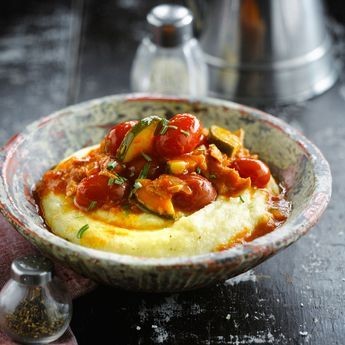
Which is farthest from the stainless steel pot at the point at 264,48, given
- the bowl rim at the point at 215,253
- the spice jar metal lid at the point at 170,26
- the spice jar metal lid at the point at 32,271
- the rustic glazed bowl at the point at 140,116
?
the spice jar metal lid at the point at 32,271

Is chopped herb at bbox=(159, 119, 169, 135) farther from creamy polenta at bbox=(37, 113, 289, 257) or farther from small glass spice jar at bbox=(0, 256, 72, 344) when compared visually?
small glass spice jar at bbox=(0, 256, 72, 344)

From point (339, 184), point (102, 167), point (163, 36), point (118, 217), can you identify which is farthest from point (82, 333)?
point (163, 36)

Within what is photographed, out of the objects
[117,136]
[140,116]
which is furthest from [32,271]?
[140,116]

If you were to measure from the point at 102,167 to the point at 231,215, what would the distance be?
0.40m

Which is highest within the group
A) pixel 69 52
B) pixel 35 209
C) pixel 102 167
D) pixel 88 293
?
pixel 102 167

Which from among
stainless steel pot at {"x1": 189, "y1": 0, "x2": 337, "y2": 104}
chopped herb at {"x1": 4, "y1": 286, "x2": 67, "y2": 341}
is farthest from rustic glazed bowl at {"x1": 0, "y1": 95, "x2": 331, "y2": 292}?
stainless steel pot at {"x1": 189, "y1": 0, "x2": 337, "y2": 104}

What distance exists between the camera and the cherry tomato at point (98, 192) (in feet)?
6.68

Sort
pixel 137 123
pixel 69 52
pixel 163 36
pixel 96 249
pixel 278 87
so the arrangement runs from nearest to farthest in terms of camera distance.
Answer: pixel 96 249 → pixel 137 123 → pixel 163 36 → pixel 278 87 → pixel 69 52

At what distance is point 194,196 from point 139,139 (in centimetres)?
23

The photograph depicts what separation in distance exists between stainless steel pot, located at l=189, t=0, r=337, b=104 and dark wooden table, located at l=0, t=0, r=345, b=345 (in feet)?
0.40

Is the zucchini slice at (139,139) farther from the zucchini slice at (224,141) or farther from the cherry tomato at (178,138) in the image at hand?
the zucchini slice at (224,141)

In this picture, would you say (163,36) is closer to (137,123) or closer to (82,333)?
(137,123)

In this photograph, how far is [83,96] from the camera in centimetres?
342

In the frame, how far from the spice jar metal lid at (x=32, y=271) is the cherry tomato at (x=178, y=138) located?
18.3 inches
